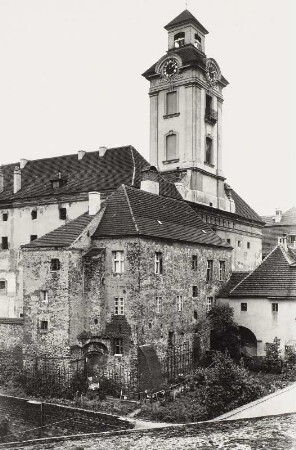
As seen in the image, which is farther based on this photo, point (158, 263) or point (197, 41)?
point (197, 41)

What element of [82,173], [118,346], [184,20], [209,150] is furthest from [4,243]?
[184,20]

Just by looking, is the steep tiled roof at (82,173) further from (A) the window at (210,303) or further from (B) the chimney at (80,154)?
(A) the window at (210,303)

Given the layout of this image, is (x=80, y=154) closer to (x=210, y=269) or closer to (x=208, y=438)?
(x=210, y=269)

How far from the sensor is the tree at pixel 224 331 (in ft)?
Result: 116

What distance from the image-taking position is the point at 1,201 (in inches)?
1892

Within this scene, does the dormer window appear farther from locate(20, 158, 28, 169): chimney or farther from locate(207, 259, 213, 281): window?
locate(207, 259, 213, 281): window

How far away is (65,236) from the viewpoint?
104 ft

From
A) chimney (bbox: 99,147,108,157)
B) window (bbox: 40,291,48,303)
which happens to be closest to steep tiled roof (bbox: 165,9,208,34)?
chimney (bbox: 99,147,108,157)

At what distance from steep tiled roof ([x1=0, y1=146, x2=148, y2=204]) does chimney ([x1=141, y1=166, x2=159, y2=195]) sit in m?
1.87

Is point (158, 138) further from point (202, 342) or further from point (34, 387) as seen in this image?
point (34, 387)

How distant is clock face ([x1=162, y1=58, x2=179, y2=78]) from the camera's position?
49.0 m

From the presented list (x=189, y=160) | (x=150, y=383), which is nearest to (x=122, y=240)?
(x=150, y=383)

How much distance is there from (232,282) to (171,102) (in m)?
19.5

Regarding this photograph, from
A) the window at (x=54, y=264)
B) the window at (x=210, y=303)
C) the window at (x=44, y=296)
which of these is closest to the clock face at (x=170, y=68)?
the window at (x=210, y=303)
